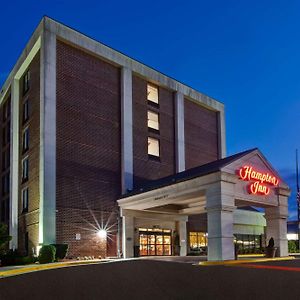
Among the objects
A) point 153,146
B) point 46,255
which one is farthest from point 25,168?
point 153,146

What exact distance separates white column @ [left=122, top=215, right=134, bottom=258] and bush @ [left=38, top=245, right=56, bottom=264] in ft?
27.3

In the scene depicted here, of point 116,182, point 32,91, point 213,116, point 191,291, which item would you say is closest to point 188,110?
point 213,116

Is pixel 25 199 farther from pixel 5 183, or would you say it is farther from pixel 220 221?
pixel 220 221

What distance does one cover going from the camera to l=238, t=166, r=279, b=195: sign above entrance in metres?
29.7

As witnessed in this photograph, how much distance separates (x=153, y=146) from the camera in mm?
46750

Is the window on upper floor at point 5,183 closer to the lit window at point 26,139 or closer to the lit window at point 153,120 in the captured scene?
the lit window at point 26,139

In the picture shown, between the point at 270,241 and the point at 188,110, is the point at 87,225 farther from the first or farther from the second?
the point at 188,110

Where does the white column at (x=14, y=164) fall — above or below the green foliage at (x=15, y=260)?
above

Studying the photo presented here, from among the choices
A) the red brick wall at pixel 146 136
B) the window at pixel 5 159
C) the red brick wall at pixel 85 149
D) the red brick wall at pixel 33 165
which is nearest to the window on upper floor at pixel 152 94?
the red brick wall at pixel 146 136

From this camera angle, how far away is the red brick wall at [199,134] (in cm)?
5103

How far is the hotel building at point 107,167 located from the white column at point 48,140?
0.09 meters

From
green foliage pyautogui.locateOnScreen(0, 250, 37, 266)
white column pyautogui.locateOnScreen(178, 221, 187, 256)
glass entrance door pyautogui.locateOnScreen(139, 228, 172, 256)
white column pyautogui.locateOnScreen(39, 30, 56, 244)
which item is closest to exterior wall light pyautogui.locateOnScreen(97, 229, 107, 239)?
glass entrance door pyautogui.locateOnScreen(139, 228, 172, 256)

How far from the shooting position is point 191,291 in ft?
39.3

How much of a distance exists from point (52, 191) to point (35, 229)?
12.3 feet
